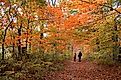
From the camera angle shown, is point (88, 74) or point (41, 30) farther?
point (41, 30)

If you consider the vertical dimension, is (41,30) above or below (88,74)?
above

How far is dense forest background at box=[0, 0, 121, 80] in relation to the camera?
1370 centimetres

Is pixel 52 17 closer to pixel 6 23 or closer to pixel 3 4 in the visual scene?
pixel 6 23

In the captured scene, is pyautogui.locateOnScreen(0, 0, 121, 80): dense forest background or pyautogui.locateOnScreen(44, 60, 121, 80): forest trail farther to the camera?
pyautogui.locateOnScreen(44, 60, 121, 80): forest trail

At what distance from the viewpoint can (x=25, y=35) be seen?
16.6 meters

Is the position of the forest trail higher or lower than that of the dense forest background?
lower

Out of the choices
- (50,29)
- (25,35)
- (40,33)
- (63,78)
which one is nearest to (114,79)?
(63,78)

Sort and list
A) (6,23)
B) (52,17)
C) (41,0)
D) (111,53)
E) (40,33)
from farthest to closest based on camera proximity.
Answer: (111,53)
(52,17)
(40,33)
(6,23)
(41,0)

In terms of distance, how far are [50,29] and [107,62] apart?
20.8 feet

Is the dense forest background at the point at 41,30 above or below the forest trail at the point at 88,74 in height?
above

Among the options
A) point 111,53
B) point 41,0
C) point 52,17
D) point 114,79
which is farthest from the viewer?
point 111,53

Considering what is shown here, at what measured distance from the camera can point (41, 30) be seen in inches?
801

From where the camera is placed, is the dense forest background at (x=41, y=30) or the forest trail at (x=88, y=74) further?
the forest trail at (x=88, y=74)

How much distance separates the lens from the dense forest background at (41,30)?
13695 millimetres
